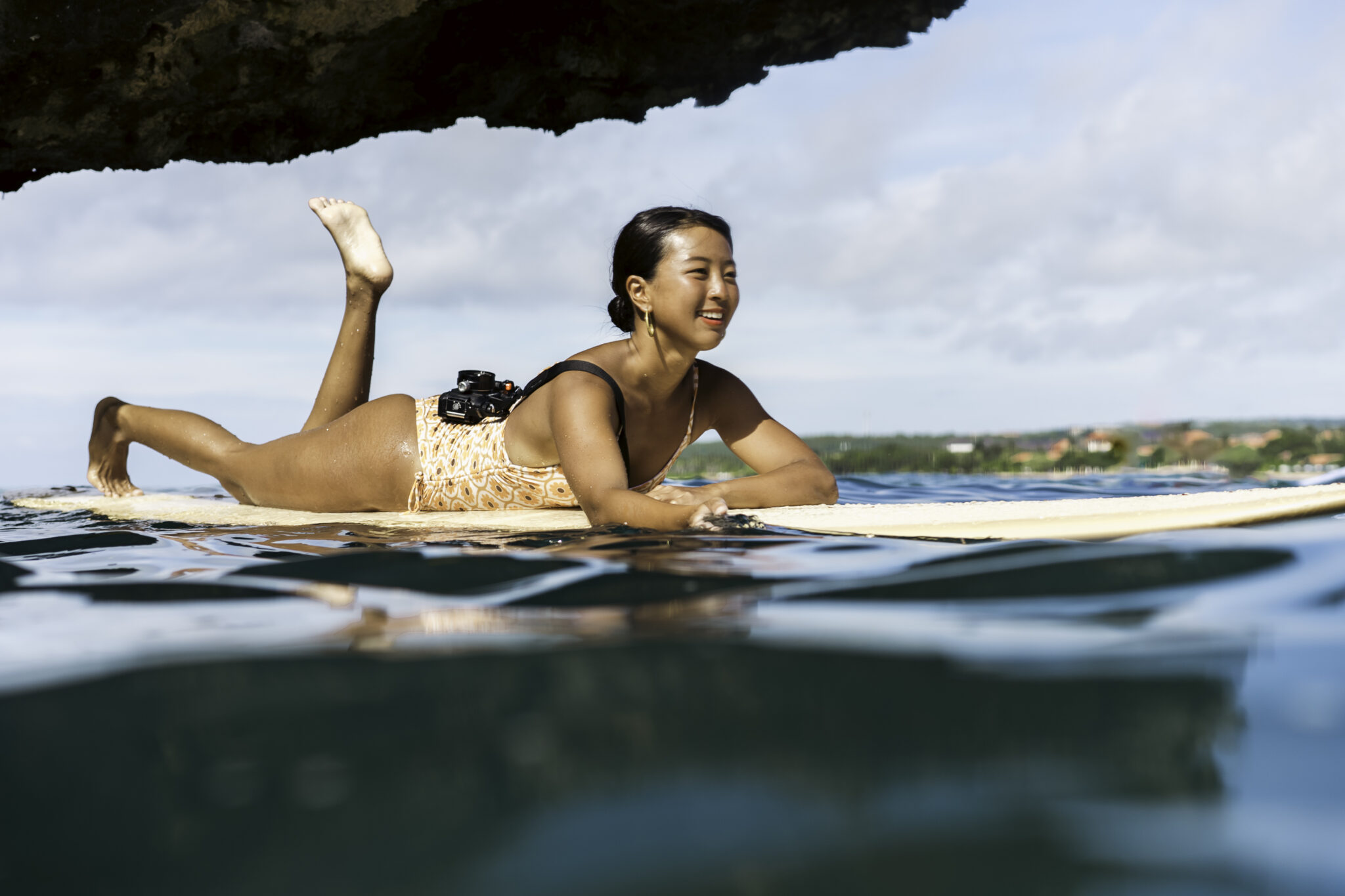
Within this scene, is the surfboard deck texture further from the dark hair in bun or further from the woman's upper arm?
the dark hair in bun

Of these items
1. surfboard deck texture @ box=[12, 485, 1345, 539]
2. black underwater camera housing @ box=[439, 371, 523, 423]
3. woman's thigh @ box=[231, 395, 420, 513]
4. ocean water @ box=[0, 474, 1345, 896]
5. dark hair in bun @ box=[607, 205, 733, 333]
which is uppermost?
dark hair in bun @ box=[607, 205, 733, 333]

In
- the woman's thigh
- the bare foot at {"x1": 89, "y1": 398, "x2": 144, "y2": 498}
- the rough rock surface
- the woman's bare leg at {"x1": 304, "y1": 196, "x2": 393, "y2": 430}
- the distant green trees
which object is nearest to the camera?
the woman's thigh

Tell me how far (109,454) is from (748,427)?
338 centimetres

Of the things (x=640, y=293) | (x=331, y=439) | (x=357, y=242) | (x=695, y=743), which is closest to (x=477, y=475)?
(x=331, y=439)

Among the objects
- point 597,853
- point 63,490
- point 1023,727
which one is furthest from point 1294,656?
point 63,490

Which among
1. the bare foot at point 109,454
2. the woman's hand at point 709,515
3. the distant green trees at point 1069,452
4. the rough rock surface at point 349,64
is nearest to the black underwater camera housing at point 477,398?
the woman's hand at point 709,515

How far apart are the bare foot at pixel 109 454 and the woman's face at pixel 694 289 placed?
314cm

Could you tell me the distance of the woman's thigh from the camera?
3.74 meters

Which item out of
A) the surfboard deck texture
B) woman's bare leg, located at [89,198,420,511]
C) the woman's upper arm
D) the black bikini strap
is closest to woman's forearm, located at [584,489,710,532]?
the surfboard deck texture

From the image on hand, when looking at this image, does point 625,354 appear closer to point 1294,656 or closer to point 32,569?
point 32,569

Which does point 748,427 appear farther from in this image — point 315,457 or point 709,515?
point 315,457

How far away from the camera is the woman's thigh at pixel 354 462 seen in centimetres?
374

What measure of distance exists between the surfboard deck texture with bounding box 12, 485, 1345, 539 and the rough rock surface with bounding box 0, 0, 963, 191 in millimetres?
3417

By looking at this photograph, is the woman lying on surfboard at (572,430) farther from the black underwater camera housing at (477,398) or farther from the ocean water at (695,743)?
the ocean water at (695,743)
